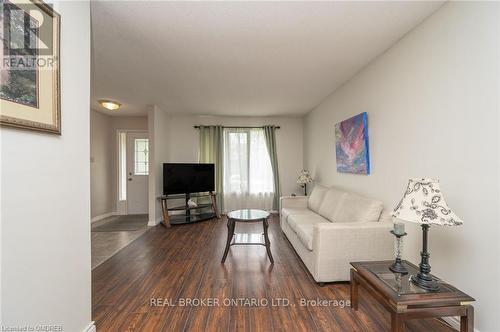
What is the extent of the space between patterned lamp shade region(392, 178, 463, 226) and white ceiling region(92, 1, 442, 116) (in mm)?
1363

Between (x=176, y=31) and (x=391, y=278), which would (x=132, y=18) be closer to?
(x=176, y=31)

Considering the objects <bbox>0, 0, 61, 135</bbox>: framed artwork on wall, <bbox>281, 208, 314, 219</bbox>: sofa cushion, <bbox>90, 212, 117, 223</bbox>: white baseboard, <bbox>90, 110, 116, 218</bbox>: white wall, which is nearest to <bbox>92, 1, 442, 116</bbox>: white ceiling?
<bbox>0, 0, 61, 135</bbox>: framed artwork on wall

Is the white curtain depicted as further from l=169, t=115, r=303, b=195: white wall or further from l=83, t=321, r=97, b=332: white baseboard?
l=83, t=321, r=97, b=332: white baseboard

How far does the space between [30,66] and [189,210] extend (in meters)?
3.85

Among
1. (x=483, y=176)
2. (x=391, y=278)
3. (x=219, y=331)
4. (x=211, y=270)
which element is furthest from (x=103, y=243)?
(x=483, y=176)

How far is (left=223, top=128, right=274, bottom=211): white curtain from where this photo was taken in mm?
5156

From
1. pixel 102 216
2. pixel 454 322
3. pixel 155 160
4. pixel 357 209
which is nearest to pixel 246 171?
pixel 155 160

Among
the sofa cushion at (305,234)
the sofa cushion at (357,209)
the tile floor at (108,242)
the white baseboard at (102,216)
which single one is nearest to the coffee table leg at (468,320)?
the sofa cushion at (357,209)

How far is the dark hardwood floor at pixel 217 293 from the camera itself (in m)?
1.60

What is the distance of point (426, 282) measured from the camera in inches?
53.8

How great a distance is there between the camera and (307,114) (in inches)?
197

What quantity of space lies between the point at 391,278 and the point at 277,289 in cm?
100

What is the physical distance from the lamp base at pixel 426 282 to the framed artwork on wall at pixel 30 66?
7.75 ft

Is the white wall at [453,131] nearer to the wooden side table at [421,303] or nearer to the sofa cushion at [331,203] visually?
the wooden side table at [421,303]
